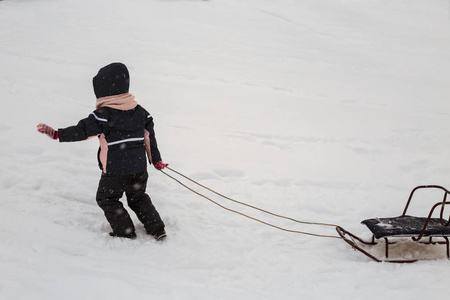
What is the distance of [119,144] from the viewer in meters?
3.58

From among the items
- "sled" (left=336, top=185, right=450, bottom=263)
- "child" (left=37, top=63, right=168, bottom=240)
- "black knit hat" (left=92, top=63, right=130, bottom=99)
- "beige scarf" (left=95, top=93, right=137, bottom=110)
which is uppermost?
"black knit hat" (left=92, top=63, right=130, bottom=99)

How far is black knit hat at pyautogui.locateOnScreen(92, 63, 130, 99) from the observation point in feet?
11.4

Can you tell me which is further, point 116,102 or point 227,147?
point 227,147

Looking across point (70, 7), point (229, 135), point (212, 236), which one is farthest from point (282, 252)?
point (70, 7)

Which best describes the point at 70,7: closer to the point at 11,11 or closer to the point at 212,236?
the point at 11,11

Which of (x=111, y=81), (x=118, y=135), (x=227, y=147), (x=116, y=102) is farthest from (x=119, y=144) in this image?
(x=227, y=147)

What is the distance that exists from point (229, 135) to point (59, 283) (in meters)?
4.05

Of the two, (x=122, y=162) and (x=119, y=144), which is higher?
(x=119, y=144)

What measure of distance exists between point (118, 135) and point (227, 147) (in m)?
2.67

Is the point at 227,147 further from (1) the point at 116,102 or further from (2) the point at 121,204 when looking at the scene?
(1) the point at 116,102

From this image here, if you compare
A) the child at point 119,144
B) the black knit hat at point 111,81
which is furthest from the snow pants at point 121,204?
the black knit hat at point 111,81

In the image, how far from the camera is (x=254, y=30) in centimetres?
1209

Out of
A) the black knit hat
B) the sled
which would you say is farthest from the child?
the sled

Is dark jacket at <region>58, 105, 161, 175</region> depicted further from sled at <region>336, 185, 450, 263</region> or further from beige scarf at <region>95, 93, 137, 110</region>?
sled at <region>336, 185, 450, 263</region>
